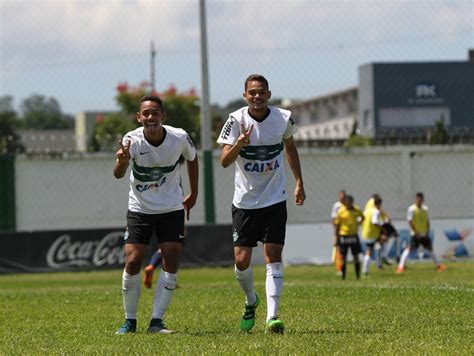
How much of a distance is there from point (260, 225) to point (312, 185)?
2789cm

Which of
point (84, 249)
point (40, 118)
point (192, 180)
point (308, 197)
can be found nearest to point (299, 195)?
Answer: point (192, 180)

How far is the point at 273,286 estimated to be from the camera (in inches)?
394

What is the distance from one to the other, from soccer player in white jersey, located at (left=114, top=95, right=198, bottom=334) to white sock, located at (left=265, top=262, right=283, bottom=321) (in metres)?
0.94

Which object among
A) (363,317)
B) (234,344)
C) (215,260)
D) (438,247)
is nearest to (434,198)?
(438,247)

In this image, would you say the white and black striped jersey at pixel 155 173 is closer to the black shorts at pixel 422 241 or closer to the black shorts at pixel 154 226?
the black shorts at pixel 154 226

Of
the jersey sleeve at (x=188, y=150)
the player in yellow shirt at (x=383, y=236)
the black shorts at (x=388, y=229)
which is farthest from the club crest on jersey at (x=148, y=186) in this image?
the black shorts at (x=388, y=229)

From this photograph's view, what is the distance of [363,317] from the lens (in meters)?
11.3

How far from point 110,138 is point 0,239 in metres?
9.53

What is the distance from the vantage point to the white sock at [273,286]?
9914mm

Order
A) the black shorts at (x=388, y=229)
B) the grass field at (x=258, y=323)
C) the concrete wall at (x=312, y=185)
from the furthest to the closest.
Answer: the concrete wall at (x=312, y=185), the black shorts at (x=388, y=229), the grass field at (x=258, y=323)

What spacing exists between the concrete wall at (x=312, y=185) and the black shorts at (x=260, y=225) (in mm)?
25005

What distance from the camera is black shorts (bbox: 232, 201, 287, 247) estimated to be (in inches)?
400

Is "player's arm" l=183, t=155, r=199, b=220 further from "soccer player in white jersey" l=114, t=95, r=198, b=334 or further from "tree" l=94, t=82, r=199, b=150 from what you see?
"tree" l=94, t=82, r=199, b=150

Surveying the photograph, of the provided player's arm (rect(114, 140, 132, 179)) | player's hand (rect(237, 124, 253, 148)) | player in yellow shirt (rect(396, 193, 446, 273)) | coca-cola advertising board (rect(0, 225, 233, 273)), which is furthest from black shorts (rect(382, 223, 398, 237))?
player's hand (rect(237, 124, 253, 148))
